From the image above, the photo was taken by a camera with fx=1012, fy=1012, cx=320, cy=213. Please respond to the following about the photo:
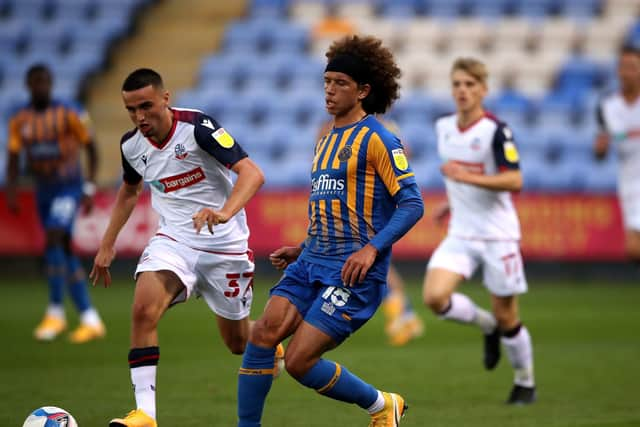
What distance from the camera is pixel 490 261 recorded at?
7.70 m

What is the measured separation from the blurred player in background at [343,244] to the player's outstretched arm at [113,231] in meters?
1.27

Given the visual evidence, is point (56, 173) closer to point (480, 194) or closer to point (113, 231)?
point (113, 231)

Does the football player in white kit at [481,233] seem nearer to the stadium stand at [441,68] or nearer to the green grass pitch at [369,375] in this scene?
the green grass pitch at [369,375]

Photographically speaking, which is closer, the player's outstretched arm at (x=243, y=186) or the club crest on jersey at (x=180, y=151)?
the player's outstretched arm at (x=243, y=186)

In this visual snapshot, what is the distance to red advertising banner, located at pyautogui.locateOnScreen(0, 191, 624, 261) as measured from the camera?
16219mm

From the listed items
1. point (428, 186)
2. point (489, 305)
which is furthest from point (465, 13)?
point (489, 305)

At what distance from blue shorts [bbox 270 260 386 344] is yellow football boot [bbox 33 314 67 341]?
5691 millimetres

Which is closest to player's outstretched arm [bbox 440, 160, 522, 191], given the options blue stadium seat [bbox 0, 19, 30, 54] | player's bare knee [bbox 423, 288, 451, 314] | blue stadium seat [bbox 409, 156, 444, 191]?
player's bare knee [bbox 423, 288, 451, 314]

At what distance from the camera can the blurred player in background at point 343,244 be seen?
5.25 meters

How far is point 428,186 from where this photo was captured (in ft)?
57.6

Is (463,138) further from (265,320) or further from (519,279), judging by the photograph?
(265,320)

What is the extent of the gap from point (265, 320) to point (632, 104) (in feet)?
18.6

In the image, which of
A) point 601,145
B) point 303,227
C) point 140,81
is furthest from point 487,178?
point 303,227

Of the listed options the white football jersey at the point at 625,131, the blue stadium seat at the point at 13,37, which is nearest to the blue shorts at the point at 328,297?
the white football jersey at the point at 625,131
